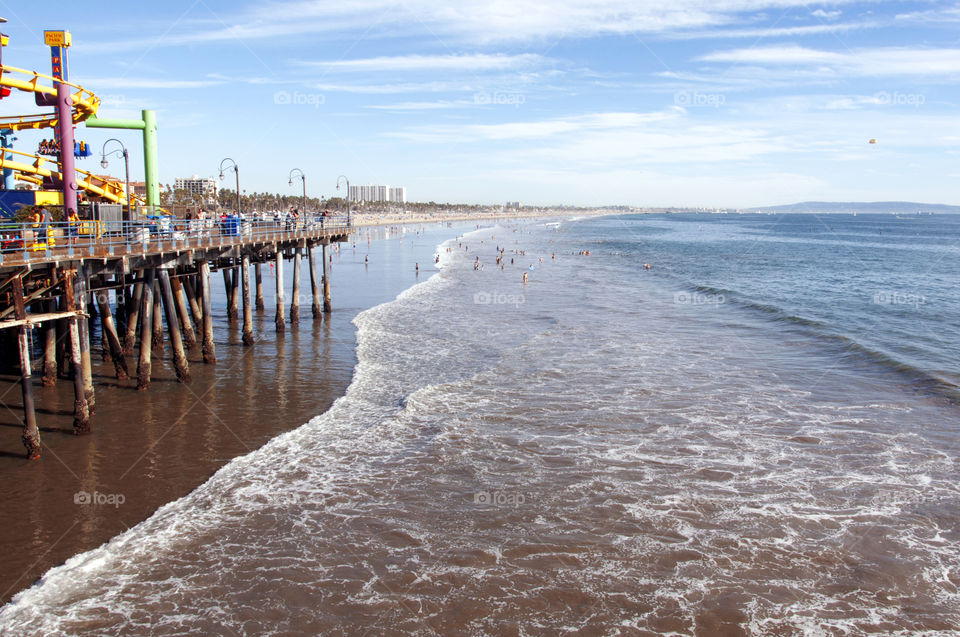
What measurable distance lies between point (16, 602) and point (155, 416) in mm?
7515

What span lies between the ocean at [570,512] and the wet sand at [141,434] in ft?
1.90

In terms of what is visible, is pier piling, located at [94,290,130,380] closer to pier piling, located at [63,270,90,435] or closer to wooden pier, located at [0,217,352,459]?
wooden pier, located at [0,217,352,459]

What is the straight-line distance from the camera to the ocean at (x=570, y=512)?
348 inches

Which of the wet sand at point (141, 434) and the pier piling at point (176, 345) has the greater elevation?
the pier piling at point (176, 345)

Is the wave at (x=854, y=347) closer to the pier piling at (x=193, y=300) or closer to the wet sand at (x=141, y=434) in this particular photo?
the wet sand at (x=141, y=434)

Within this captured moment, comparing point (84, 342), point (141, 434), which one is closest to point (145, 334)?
point (84, 342)

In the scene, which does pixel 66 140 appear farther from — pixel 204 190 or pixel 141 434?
pixel 204 190

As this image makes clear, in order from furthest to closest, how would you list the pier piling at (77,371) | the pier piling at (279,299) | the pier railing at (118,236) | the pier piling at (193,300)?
1. the pier piling at (279,299)
2. the pier piling at (193,300)
3. the pier railing at (118,236)
4. the pier piling at (77,371)

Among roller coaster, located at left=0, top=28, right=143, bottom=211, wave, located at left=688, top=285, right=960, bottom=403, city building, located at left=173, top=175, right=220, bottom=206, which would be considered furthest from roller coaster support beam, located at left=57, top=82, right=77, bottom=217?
city building, located at left=173, top=175, right=220, bottom=206

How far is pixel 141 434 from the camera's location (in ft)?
48.0

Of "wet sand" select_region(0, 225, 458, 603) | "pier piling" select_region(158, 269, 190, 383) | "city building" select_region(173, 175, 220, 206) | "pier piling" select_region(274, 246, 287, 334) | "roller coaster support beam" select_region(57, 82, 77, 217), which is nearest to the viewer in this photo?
"wet sand" select_region(0, 225, 458, 603)

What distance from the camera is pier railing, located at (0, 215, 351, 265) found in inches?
593

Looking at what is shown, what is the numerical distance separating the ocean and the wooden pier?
15.6 feet

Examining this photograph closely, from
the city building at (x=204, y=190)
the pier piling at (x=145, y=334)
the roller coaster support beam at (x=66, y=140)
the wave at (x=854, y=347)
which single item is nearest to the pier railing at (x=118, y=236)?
the roller coaster support beam at (x=66, y=140)
